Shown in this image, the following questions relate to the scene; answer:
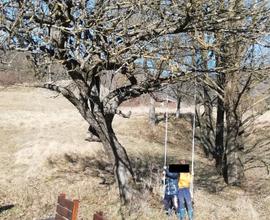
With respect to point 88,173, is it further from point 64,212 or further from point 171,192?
point 64,212

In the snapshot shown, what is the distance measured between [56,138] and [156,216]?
1254 centimetres

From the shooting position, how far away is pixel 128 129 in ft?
105

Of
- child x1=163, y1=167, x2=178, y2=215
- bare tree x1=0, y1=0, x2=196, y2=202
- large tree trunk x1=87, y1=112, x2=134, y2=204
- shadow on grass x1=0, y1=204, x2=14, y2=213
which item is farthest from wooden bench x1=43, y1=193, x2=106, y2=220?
shadow on grass x1=0, y1=204, x2=14, y2=213

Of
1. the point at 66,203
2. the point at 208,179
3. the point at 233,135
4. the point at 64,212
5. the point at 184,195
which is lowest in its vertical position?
the point at 208,179

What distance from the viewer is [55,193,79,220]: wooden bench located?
280 inches

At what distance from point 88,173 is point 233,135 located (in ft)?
19.5

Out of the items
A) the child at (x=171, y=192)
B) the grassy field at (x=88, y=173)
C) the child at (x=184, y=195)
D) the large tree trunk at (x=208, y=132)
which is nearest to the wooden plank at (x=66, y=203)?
the grassy field at (x=88, y=173)

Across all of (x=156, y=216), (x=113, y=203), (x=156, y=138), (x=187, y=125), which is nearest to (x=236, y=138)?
(x=113, y=203)

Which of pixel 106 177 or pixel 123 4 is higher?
pixel 123 4

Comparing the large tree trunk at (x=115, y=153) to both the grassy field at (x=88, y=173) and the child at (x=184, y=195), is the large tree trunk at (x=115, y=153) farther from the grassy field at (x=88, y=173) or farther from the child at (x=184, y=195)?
the child at (x=184, y=195)

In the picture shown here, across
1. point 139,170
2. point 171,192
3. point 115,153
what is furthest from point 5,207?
point 139,170

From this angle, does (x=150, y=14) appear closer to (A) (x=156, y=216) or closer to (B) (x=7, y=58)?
(B) (x=7, y=58)

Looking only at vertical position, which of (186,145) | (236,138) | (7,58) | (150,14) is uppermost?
(150,14)

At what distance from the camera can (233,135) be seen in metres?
21.1
